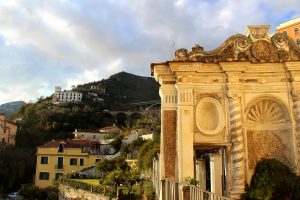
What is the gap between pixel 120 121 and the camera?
286ft

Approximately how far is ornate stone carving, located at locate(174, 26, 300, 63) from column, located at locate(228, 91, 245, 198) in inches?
50.8

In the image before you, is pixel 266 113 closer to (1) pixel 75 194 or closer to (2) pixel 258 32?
(2) pixel 258 32

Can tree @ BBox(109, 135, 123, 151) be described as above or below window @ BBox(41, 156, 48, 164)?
above

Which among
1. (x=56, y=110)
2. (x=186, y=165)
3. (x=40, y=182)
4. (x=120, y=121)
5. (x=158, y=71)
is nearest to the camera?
(x=186, y=165)

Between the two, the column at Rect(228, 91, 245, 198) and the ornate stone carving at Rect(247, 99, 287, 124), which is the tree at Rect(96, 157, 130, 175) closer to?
the ornate stone carving at Rect(247, 99, 287, 124)

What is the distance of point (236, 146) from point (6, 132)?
4937cm

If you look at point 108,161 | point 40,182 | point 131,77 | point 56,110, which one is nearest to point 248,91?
point 108,161

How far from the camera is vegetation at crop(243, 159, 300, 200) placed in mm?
9906

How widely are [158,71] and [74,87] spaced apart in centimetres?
10644

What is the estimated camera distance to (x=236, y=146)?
10352 mm

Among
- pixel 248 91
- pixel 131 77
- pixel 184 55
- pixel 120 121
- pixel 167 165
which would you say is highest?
pixel 131 77

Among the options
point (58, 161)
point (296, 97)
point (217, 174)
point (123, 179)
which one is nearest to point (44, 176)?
point (58, 161)

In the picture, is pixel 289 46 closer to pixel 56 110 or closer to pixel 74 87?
pixel 56 110

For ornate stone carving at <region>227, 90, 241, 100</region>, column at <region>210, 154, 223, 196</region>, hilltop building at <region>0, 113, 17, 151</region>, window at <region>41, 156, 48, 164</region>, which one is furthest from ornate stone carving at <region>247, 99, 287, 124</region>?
hilltop building at <region>0, 113, 17, 151</region>
